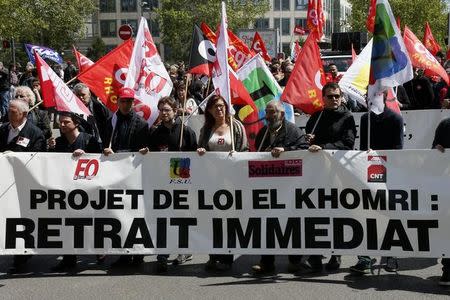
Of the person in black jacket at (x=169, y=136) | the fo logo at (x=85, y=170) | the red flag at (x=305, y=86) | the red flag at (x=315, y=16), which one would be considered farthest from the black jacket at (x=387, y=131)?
the red flag at (x=315, y=16)

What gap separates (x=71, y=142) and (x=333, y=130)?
2.71 metres

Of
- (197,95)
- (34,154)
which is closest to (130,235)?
(34,154)

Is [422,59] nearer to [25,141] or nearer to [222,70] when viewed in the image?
[222,70]

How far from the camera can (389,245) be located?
22.5ft

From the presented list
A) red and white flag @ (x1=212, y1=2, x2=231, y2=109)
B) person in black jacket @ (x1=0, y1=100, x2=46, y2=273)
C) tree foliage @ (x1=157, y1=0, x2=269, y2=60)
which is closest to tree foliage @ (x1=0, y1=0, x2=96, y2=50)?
tree foliage @ (x1=157, y1=0, x2=269, y2=60)

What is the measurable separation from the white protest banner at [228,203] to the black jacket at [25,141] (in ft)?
1.32

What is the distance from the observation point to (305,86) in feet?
28.5

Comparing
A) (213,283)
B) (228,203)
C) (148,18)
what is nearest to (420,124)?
(228,203)

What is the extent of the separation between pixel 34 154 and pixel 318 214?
287 cm

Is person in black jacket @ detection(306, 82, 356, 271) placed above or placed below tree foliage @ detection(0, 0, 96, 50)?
below

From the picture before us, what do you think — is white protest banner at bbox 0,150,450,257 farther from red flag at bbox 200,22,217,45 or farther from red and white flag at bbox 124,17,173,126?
red flag at bbox 200,22,217,45

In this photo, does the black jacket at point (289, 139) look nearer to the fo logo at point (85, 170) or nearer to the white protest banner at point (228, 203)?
the white protest banner at point (228, 203)

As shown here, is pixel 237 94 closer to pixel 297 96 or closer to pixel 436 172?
pixel 297 96

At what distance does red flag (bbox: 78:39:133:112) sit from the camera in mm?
9070
